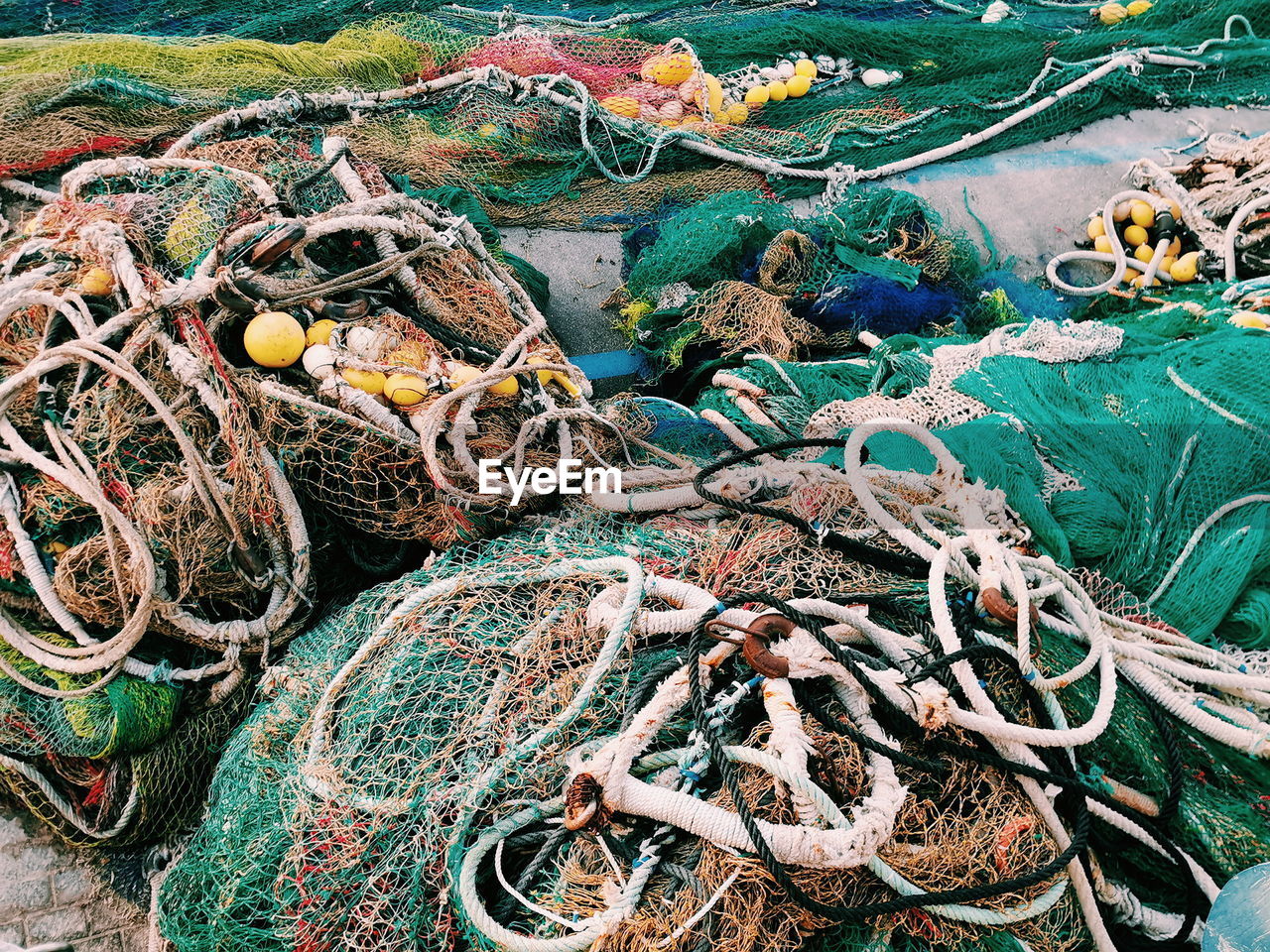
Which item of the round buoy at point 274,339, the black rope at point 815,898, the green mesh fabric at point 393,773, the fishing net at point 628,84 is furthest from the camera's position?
the fishing net at point 628,84

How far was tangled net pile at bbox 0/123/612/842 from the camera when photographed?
2643mm

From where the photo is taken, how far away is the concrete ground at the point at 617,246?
106 inches

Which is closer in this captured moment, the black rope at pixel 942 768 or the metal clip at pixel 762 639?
the black rope at pixel 942 768

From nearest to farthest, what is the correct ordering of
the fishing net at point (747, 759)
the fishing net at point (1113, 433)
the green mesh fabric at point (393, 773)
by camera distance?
the fishing net at point (747, 759) → the green mesh fabric at point (393, 773) → the fishing net at point (1113, 433)

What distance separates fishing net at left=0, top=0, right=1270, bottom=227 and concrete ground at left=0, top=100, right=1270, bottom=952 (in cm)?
11

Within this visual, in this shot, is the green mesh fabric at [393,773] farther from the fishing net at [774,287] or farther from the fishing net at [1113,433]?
the fishing net at [774,287]

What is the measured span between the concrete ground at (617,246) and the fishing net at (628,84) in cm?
11

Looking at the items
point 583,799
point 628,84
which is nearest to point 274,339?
point 583,799

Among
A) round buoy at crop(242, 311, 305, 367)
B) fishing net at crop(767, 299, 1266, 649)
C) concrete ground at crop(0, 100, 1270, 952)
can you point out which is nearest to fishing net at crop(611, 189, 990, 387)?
concrete ground at crop(0, 100, 1270, 952)

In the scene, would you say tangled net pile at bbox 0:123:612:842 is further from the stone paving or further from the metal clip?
the metal clip

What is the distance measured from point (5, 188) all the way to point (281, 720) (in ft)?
7.90

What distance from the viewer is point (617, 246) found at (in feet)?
14.5

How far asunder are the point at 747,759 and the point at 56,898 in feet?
6.92

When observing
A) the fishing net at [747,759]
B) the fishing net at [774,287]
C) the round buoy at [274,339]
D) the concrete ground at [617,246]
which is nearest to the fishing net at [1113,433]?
the fishing net at [747,759]
